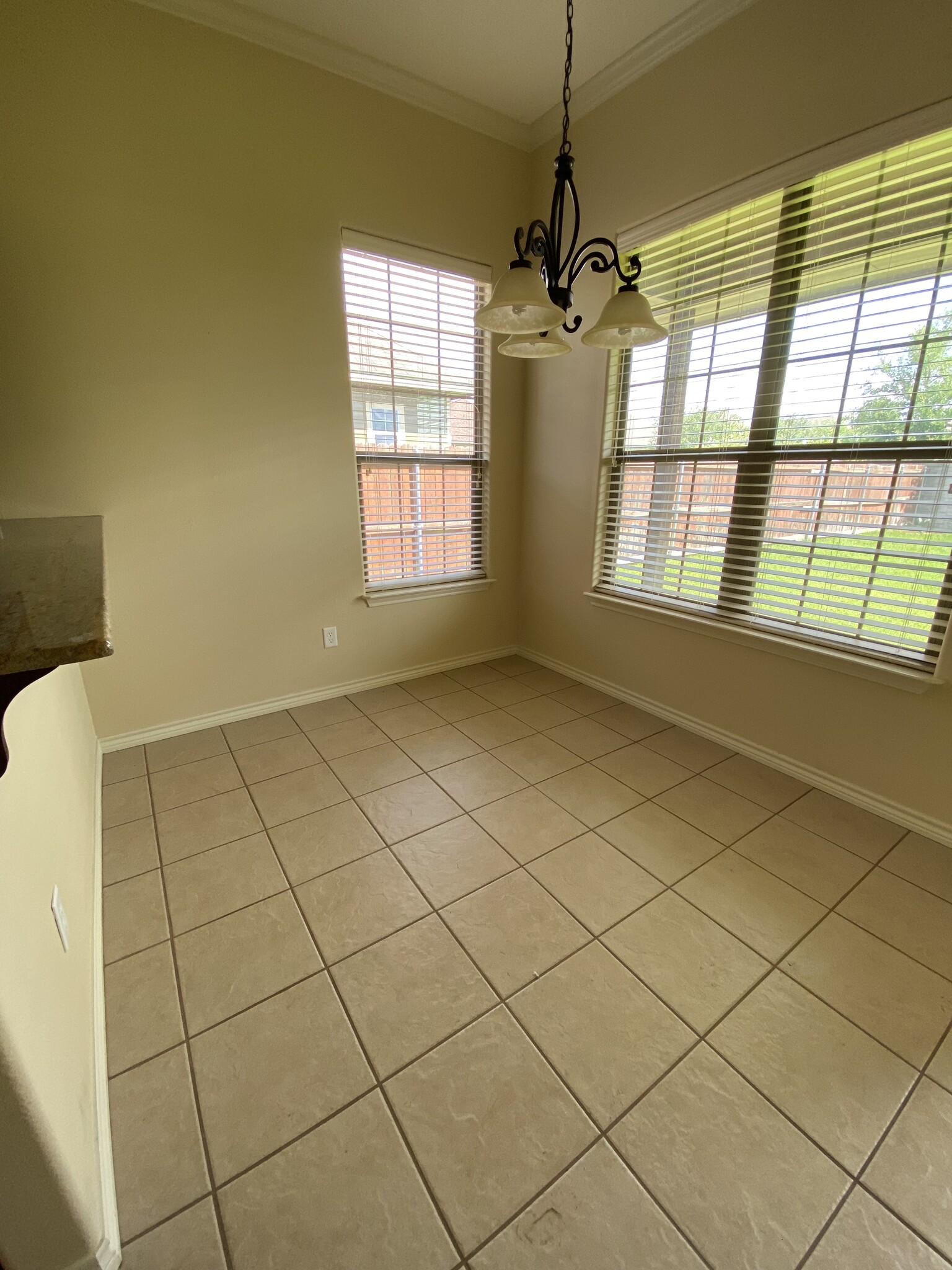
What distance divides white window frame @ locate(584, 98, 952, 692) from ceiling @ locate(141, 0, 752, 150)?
0.58m

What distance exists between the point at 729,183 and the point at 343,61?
170 cm

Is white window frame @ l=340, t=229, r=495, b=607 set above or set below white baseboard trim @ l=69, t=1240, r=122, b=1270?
above

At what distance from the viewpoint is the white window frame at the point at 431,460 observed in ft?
8.23

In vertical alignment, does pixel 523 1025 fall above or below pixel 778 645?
below

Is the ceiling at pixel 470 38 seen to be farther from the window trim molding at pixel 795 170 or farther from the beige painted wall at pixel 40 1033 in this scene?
the beige painted wall at pixel 40 1033

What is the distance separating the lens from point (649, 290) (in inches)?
95.8

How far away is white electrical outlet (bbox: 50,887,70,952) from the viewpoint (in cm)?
106

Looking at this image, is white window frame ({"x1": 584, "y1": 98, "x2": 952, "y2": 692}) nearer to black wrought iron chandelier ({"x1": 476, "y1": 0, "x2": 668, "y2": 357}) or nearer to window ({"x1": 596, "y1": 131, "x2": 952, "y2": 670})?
window ({"x1": 596, "y1": 131, "x2": 952, "y2": 670})

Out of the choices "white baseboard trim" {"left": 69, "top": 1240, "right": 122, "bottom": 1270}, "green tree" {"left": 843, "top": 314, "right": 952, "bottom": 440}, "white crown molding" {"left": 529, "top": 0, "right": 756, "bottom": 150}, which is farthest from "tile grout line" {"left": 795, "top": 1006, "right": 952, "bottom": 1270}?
"white crown molding" {"left": 529, "top": 0, "right": 756, "bottom": 150}

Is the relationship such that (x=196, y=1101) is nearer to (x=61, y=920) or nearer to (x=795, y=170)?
(x=61, y=920)

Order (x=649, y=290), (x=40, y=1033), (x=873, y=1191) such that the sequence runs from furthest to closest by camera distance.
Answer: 1. (x=649, y=290)
2. (x=873, y=1191)
3. (x=40, y=1033)

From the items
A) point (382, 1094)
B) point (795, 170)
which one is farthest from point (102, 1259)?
point (795, 170)

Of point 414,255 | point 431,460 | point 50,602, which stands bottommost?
point 50,602

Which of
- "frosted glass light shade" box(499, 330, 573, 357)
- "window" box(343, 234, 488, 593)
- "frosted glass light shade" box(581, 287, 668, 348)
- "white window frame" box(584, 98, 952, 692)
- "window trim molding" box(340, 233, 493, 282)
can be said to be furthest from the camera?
"window" box(343, 234, 488, 593)
